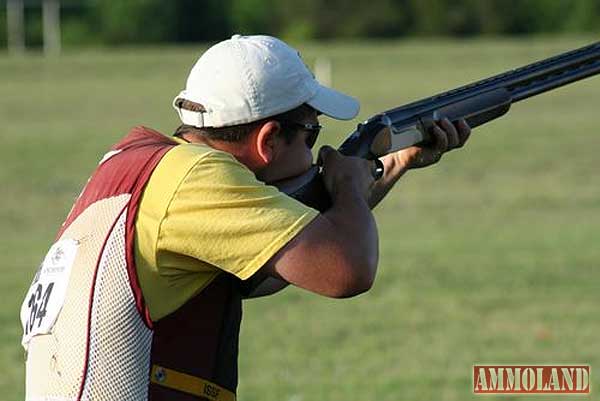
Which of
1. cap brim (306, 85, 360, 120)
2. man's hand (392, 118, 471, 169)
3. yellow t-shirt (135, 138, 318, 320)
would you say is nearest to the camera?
yellow t-shirt (135, 138, 318, 320)

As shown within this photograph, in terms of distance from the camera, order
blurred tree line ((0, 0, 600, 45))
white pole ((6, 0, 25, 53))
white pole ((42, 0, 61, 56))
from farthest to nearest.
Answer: blurred tree line ((0, 0, 600, 45)), white pole ((42, 0, 61, 56)), white pole ((6, 0, 25, 53))

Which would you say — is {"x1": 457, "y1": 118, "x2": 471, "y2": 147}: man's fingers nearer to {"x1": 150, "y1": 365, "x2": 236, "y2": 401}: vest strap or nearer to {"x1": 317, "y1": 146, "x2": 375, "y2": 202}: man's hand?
{"x1": 317, "y1": 146, "x2": 375, "y2": 202}: man's hand

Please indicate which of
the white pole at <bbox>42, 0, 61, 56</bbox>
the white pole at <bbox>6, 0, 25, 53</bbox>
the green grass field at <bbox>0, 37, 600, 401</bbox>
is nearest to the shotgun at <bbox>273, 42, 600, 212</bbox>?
the green grass field at <bbox>0, 37, 600, 401</bbox>

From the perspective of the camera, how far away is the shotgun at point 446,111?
4.38m

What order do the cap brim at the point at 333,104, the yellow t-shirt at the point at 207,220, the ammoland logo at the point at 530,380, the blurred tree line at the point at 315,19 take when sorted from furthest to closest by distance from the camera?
1. the blurred tree line at the point at 315,19
2. the ammoland logo at the point at 530,380
3. the cap brim at the point at 333,104
4. the yellow t-shirt at the point at 207,220

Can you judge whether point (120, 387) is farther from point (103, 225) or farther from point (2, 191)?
point (2, 191)

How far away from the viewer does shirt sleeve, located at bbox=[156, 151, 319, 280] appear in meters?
4.02

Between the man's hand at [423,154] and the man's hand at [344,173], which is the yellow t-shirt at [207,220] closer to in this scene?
the man's hand at [344,173]

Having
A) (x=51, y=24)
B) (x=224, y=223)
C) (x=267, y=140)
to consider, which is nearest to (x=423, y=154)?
(x=267, y=140)

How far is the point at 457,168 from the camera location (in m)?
23.7

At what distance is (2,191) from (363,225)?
18129mm

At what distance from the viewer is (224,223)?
13.2 feet

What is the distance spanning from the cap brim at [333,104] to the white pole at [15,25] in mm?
70155

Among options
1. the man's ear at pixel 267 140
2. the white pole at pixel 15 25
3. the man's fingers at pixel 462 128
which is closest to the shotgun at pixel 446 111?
the man's fingers at pixel 462 128
